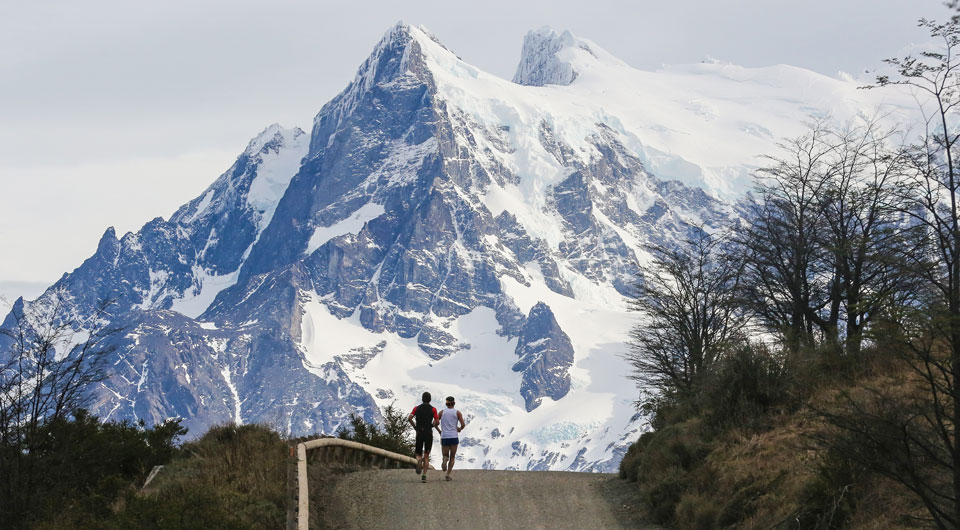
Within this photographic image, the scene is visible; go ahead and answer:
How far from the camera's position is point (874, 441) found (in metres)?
11.9

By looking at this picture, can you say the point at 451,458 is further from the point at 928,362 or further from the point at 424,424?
the point at 928,362

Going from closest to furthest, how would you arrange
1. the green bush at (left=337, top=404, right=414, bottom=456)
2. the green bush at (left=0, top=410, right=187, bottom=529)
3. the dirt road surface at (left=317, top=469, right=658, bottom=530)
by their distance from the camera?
1. the dirt road surface at (left=317, top=469, right=658, bottom=530)
2. the green bush at (left=0, top=410, right=187, bottom=529)
3. the green bush at (left=337, top=404, right=414, bottom=456)

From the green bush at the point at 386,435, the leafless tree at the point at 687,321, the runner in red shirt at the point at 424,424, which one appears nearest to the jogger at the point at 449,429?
the runner in red shirt at the point at 424,424

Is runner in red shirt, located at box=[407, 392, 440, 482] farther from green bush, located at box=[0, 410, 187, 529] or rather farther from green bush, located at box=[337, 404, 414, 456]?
green bush, located at box=[337, 404, 414, 456]

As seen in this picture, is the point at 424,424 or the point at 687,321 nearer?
the point at 424,424

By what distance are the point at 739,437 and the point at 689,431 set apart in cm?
207

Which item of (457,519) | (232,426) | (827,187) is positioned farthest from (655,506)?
(827,187)

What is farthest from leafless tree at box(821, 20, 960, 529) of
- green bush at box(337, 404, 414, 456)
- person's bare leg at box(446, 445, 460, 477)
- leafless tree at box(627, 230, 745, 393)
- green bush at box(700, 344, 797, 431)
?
green bush at box(337, 404, 414, 456)

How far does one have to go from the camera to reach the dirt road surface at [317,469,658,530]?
18203 mm

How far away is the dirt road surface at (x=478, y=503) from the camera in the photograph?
1820cm

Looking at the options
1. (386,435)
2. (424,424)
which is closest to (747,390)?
(424,424)

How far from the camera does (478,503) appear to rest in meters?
20.0

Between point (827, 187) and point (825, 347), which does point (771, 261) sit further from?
point (825, 347)

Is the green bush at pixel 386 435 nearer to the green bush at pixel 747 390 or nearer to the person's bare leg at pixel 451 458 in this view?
the person's bare leg at pixel 451 458
